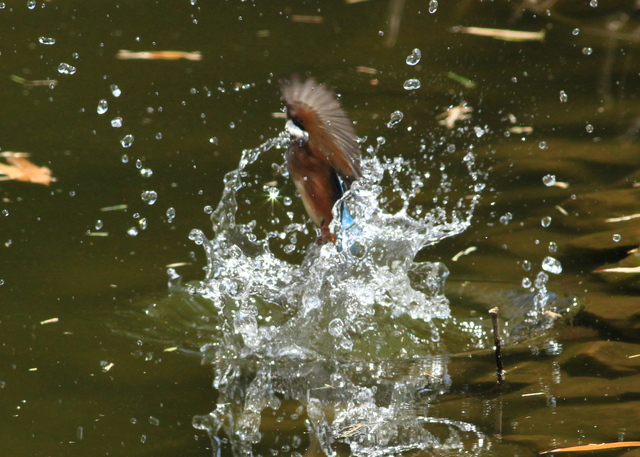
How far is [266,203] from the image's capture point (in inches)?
155

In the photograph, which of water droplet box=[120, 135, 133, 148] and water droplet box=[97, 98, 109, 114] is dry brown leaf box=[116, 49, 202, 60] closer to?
water droplet box=[97, 98, 109, 114]

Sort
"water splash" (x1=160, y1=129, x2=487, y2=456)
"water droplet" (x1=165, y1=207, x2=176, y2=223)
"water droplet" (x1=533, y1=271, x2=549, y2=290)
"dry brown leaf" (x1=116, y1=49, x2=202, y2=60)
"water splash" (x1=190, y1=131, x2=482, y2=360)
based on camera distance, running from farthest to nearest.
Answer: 1. "dry brown leaf" (x1=116, y1=49, x2=202, y2=60)
2. "water droplet" (x1=165, y1=207, x2=176, y2=223)
3. "water droplet" (x1=533, y1=271, x2=549, y2=290)
4. "water splash" (x1=190, y1=131, x2=482, y2=360)
5. "water splash" (x1=160, y1=129, x2=487, y2=456)

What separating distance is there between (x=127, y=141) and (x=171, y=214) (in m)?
0.83

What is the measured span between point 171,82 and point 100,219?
168cm

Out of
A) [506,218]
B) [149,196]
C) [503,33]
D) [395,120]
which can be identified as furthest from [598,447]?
[503,33]

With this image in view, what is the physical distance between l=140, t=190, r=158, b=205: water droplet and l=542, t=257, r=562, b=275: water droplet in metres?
1.73

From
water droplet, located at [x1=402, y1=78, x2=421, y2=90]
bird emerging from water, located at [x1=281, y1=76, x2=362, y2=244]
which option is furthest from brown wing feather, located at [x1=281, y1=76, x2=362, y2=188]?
water droplet, located at [x1=402, y1=78, x2=421, y2=90]

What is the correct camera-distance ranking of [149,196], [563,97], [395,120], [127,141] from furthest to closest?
1. [563,97]
2. [395,120]
3. [127,141]
4. [149,196]

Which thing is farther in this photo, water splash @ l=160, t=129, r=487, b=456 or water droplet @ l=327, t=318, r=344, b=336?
water droplet @ l=327, t=318, r=344, b=336

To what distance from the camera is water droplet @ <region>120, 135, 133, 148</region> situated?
14.4ft

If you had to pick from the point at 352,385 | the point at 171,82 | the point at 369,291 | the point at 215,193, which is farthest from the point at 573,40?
the point at 352,385

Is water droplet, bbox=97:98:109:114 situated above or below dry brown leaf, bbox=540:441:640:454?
above

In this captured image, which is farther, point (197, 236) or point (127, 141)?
point (127, 141)

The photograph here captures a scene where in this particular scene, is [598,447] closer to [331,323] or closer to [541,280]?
[331,323]
